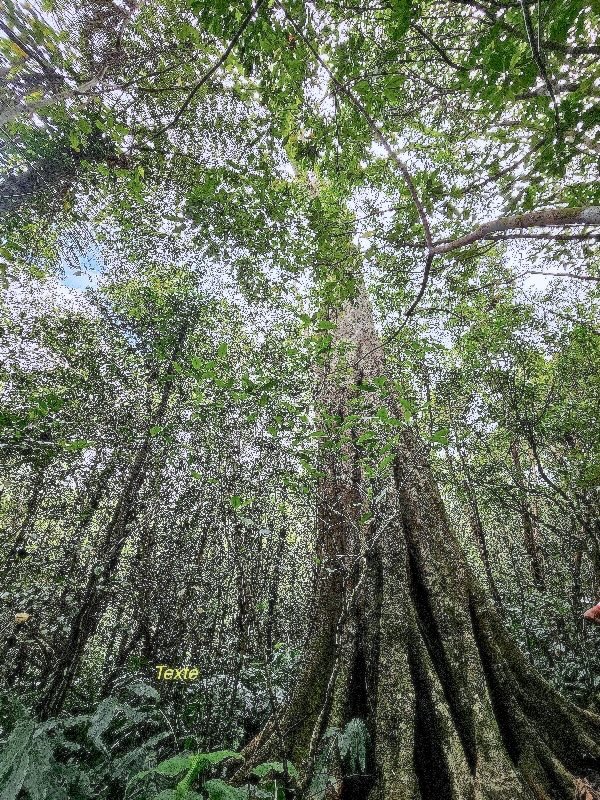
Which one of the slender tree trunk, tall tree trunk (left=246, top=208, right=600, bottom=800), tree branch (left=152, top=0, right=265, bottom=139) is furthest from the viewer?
the slender tree trunk

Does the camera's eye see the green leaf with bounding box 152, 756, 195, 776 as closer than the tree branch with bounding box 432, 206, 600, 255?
No

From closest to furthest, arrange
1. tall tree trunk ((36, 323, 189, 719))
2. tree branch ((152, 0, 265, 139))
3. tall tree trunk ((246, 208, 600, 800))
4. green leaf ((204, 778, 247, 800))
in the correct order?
1. tree branch ((152, 0, 265, 139))
2. green leaf ((204, 778, 247, 800))
3. tall tree trunk ((246, 208, 600, 800))
4. tall tree trunk ((36, 323, 189, 719))

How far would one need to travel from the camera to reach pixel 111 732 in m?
3.02

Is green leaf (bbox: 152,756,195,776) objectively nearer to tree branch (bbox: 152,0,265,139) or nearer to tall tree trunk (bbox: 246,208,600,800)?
tall tree trunk (bbox: 246,208,600,800)

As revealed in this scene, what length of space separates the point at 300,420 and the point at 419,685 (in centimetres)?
189

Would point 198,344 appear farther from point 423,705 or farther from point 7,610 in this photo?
point 423,705

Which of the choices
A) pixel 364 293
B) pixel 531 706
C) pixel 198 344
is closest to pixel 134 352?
pixel 198 344

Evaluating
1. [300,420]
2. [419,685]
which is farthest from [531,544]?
[300,420]

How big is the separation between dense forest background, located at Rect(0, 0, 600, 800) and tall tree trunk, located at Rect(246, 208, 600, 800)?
0.02m

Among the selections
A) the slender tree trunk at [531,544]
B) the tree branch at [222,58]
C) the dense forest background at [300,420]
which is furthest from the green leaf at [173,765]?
the slender tree trunk at [531,544]

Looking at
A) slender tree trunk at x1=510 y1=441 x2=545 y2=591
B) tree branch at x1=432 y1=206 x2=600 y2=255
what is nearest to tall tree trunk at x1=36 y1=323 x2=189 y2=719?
tree branch at x1=432 y1=206 x2=600 y2=255

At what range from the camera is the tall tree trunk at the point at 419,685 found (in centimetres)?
212

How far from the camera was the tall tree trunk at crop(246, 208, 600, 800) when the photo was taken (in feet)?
6.97

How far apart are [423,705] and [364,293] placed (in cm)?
454
